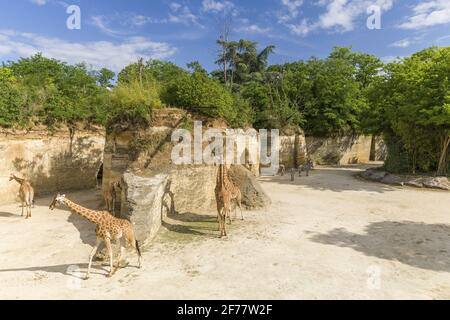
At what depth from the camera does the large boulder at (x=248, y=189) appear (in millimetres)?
13109

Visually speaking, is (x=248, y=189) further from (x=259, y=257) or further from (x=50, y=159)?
(x=50, y=159)

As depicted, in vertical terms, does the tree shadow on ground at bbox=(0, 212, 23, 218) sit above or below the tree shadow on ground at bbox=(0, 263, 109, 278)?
above

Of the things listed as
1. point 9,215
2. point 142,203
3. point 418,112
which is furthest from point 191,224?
point 418,112

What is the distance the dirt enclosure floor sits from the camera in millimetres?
6379

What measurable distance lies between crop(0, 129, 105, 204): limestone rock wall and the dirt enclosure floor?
249 cm

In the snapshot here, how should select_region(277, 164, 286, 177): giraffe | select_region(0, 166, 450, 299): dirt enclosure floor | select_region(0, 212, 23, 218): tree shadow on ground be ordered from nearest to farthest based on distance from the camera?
select_region(0, 166, 450, 299): dirt enclosure floor, select_region(0, 212, 23, 218): tree shadow on ground, select_region(277, 164, 286, 177): giraffe

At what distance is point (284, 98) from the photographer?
30.8m

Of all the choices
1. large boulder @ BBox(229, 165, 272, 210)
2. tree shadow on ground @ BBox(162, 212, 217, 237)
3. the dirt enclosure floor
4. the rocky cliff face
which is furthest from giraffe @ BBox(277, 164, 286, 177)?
tree shadow on ground @ BBox(162, 212, 217, 237)

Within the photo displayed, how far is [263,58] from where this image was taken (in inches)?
1704

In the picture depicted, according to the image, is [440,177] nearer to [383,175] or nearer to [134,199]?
[383,175]

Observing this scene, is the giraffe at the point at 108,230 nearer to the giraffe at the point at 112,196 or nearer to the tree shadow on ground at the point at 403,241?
the giraffe at the point at 112,196

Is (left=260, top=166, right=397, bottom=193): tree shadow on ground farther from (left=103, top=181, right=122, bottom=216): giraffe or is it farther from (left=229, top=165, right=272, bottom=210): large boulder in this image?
(left=103, top=181, right=122, bottom=216): giraffe

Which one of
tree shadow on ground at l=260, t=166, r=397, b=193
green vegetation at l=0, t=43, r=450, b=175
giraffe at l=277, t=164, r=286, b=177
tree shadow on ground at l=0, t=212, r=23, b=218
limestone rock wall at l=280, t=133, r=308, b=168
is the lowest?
tree shadow on ground at l=0, t=212, r=23, b=218

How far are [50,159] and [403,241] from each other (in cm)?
1673
